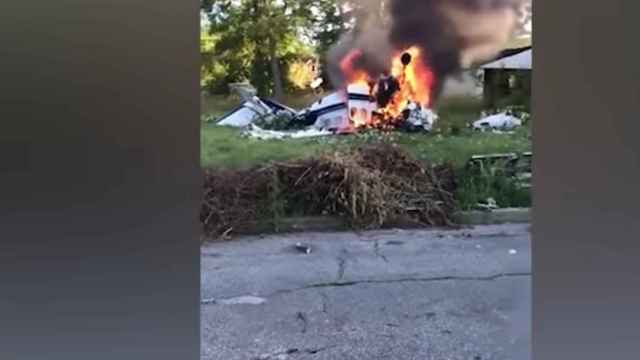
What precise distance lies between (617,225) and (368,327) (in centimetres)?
180

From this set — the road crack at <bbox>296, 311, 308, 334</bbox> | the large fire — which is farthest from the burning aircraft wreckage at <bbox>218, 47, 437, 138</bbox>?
the road crack at <bbox>296, 311, 308, 334</bbox>

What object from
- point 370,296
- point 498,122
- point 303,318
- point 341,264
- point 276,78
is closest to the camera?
point 303,318

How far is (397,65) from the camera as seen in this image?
4230 millimetres

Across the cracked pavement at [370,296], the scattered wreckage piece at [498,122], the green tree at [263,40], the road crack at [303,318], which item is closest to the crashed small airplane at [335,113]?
the green tree at [263,40]

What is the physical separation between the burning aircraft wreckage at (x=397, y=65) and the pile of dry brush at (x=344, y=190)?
0.21 metres

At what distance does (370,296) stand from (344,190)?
108cm

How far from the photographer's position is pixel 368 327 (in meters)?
3.12

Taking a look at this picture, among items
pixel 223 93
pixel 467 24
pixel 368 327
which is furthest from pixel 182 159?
pixel 467 24

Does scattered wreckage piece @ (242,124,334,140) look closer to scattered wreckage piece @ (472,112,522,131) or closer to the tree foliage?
the tree foliage

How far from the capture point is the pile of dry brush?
433 centimetres

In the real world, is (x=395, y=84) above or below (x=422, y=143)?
above

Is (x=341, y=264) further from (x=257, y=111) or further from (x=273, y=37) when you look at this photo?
(x=273, y=37)

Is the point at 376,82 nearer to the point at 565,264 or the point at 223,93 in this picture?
the point at 223,93

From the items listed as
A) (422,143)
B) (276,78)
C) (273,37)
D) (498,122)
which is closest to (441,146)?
(422,143)
